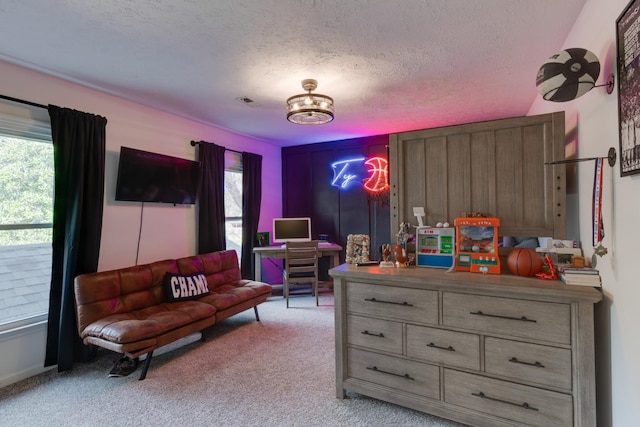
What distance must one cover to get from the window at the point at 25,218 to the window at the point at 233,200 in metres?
2.11

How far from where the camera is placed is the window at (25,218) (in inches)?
96.4

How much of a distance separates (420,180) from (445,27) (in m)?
1.00

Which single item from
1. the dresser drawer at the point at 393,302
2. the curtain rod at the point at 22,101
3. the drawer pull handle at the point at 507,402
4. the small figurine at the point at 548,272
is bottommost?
the drawer pull handle at the point at 507,402

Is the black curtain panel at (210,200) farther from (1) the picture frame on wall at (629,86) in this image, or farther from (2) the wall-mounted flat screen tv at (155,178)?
(1) the picture frame on wall at (629,86)

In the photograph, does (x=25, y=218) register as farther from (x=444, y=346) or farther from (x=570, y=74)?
(x=570, y=74)

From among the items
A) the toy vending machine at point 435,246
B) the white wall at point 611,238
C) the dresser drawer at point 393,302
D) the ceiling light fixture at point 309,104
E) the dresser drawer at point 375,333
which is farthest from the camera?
the ceiling light fixture at point 309,104

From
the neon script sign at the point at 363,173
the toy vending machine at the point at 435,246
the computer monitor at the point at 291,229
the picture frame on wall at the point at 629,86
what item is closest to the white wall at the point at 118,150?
the computer monitor at the point at 291,229

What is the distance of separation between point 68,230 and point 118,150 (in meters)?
0.94

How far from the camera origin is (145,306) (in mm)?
2975

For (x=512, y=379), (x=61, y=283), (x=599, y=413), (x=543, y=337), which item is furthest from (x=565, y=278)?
(x=61, y=283)

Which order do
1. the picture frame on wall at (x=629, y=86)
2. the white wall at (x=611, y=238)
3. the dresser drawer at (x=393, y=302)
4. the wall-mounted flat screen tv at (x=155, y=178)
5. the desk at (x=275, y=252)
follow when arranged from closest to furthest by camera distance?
1. the picture frame on wall at (x=629, y=86)
2. the white wall at (x=611, y=238)
3. the dresser drawer at (x=393, y=302)
4. the wall-mounted flat screen tv at (x=155, y=178)
5. the desk at (x=275, y=252)

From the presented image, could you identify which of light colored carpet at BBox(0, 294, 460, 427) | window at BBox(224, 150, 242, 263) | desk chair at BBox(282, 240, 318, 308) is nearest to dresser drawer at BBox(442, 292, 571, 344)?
light colored carpet at BBox(0, 294, 460, 427)

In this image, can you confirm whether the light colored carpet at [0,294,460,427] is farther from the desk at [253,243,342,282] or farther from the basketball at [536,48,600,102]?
the basketball at [536,48,600,102]

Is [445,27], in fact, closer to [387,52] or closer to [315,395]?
[387,52]
